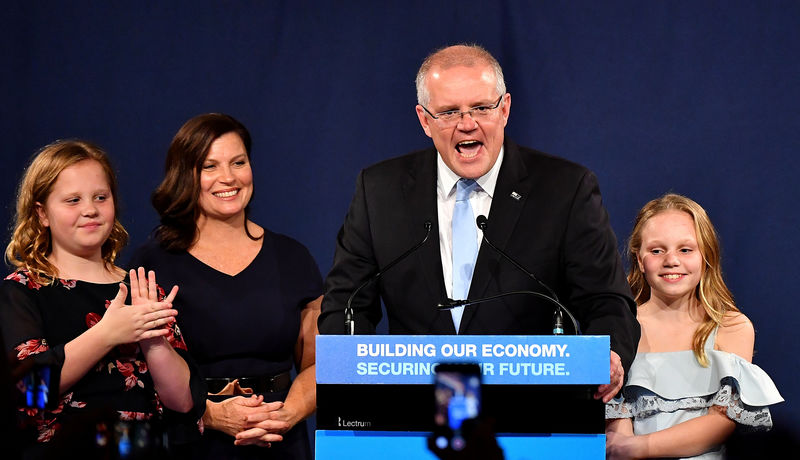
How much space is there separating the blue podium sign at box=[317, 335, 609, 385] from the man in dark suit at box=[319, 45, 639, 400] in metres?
0.56

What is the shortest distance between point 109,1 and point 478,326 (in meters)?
2.59

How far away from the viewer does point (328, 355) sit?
6.46ft

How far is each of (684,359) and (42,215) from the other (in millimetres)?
1980

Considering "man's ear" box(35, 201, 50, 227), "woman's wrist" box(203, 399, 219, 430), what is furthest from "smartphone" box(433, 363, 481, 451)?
"man's ear" box(35, 201, 50, 227)

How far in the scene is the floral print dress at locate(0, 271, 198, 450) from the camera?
255cm

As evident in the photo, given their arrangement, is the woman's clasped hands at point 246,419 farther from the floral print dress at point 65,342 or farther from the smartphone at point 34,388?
the smartphone at point 34,388

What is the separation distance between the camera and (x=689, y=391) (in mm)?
2918

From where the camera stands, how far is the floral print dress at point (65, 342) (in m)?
2.55

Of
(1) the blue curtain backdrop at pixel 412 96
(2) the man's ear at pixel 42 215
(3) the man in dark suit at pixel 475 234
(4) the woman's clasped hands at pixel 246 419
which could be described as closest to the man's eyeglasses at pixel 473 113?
(3) the man in dark suit at pixel 475 234

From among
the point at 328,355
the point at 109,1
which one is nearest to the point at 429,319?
the point at 328,355

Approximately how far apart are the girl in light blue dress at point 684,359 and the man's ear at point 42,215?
1.77 m

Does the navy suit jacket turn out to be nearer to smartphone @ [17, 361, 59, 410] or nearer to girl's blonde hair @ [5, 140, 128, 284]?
girl's blonde hair @ [5, 140, 128, 284]

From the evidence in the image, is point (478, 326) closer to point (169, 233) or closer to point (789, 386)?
point (169, 233)

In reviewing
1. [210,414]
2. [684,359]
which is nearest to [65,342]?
Result: [210,414]
